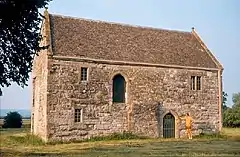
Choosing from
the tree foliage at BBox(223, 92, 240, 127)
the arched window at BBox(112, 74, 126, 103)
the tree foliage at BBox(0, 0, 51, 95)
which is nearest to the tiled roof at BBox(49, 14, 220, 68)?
the arched window at BBox(112, 74, 126, 103)

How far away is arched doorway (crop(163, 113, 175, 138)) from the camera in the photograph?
34000 millimetres

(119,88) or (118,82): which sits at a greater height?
(118,82)

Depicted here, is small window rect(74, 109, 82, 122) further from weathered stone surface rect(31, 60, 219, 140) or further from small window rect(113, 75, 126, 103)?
small window rect(113, 75, 126, 103)

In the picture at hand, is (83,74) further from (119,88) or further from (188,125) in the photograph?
(188,125)

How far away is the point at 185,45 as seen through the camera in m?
38.0

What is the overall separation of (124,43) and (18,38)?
17.4m

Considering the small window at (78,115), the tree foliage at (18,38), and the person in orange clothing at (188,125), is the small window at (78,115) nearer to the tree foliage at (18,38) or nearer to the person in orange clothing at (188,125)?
the person in orange clothing at (188,125)

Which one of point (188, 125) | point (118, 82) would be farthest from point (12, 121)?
point (188, 125)

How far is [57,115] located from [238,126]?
32469mm

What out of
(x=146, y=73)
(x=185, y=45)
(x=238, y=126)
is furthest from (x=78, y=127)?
(x=238, y=126)

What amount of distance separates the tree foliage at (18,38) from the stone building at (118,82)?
1099 cm

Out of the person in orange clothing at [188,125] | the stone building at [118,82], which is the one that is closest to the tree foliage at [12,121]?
the stone building at [118,82]

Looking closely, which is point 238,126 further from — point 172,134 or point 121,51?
point 121,51

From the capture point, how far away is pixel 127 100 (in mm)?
32469
